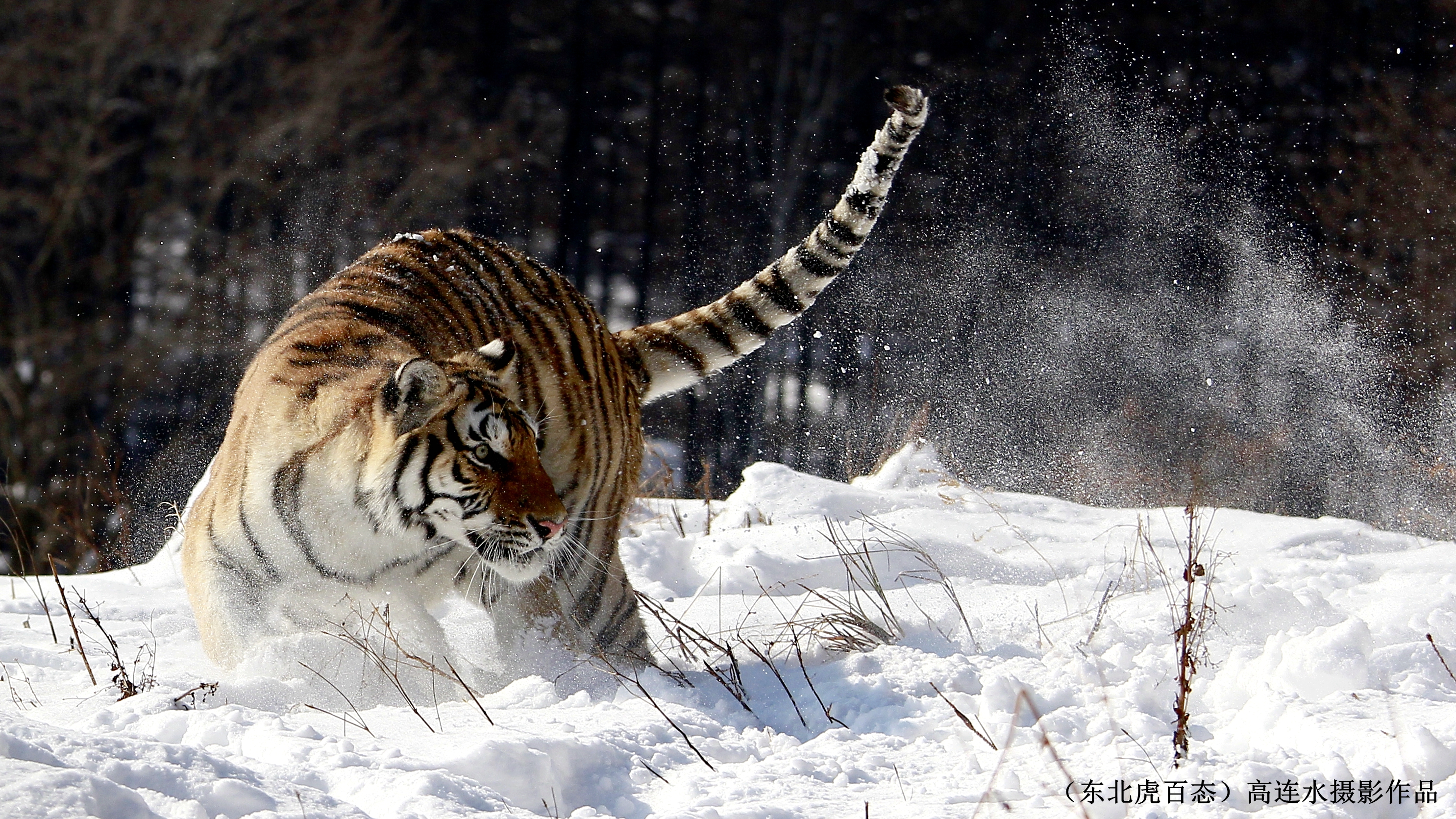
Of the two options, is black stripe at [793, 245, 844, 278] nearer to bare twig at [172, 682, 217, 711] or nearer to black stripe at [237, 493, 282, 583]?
black stripe at [237, 493, 282, 583]

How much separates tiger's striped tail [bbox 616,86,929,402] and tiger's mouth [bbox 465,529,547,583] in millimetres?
1293

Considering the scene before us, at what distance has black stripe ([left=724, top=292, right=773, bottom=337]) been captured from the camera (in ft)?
15.3

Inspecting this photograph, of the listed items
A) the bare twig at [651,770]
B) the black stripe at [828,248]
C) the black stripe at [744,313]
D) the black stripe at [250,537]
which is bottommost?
the bare twig at [651,770]

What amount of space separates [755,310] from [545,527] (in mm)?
1654

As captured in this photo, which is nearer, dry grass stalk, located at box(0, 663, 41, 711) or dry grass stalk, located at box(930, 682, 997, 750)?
dry grass stalk, located at box(930, 682, 997, 750)

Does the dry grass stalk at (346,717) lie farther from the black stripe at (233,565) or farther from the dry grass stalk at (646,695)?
the dry grass stalk at (646,695)

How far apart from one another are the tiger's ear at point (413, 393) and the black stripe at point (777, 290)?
1.79 meters

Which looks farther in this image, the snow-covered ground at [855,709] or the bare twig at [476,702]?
the bare twig at [476,702]

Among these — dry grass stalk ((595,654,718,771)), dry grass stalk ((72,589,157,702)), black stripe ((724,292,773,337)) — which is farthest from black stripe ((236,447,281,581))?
black stripe ((724,292,773,337))

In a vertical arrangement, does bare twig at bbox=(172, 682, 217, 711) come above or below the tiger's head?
below

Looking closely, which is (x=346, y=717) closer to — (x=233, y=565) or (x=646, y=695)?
(x=646, y=695)

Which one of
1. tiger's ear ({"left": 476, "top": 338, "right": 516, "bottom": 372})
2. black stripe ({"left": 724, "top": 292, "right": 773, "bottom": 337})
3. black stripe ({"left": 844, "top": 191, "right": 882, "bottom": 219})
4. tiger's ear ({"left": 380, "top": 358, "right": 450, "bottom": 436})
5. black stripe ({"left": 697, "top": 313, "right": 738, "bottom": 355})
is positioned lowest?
tiger's ear ({"left": 380, "top": 358, "right": 450, "bottom": 436})

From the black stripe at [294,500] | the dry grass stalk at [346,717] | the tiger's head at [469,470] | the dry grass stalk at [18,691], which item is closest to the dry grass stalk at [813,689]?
the tiger's head at [469,470]

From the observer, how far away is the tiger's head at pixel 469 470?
3164 millimetres
